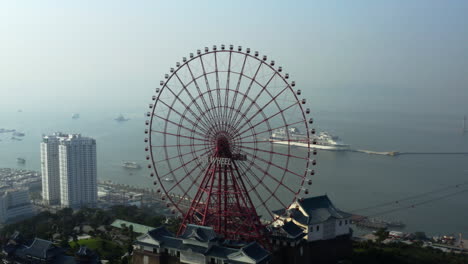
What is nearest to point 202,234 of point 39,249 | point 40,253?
point 40,253

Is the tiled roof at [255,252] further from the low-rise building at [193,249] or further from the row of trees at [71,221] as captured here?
the row of trees at [71,221]

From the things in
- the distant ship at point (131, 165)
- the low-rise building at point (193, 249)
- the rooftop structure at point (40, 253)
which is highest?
the low-rise building at point (193, 249)

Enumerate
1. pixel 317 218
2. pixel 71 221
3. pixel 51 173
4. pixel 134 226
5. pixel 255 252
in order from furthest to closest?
pixel 51 173, pixel 71 221, pixel 134 226, pixel 317 218, pixel 255 252

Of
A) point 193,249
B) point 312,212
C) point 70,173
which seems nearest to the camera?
point 193,249

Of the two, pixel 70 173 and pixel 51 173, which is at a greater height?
pixel 70 173

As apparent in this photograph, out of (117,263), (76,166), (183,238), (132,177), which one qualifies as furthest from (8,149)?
(183,238)

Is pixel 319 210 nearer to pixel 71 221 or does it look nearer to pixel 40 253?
pixel 40 253

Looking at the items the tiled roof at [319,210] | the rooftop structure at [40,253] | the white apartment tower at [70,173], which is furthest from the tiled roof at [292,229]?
the white apartment tower at [70,173]
